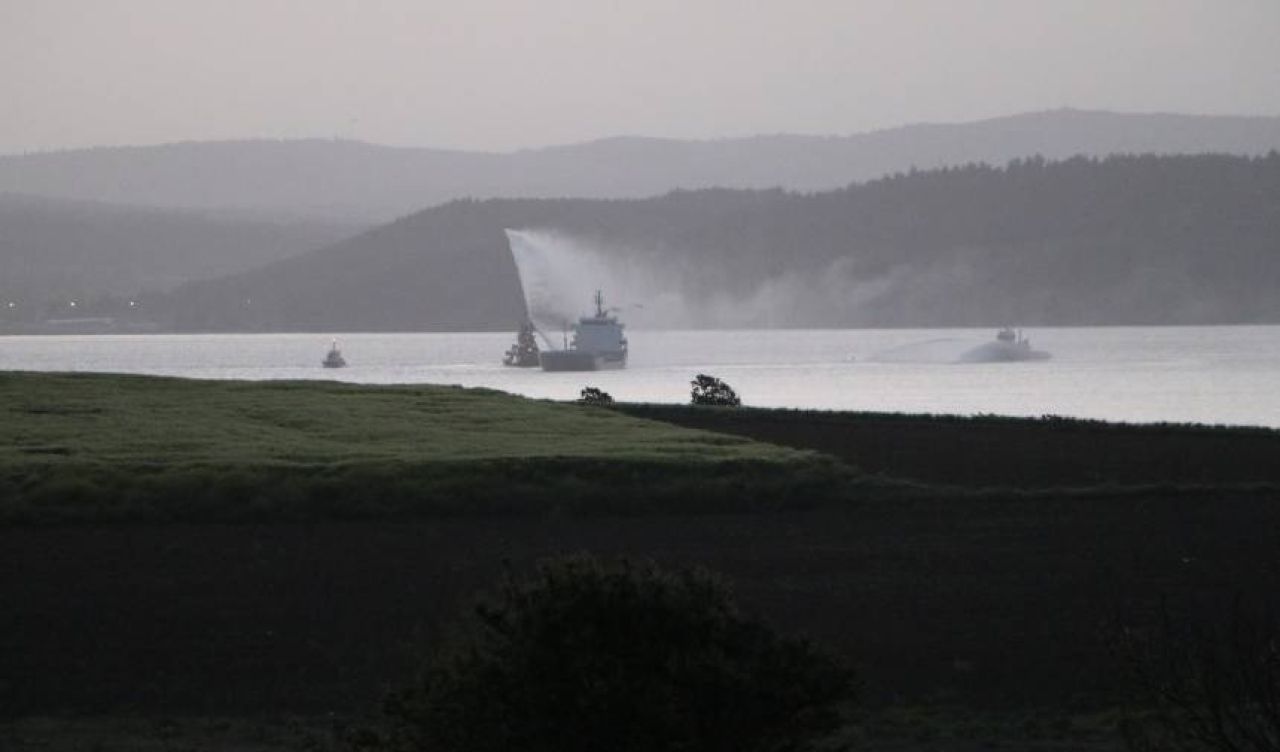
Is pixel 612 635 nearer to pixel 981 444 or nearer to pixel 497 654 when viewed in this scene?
pixel 497 654

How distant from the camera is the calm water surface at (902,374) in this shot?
70.1 metres

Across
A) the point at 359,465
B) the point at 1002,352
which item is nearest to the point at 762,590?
the point at 359,465

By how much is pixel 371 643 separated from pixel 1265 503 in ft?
36.7

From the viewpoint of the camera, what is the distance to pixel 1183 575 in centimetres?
1758

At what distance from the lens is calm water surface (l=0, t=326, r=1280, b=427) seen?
70125 millimetres

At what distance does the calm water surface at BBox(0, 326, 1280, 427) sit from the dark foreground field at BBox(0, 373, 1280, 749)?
121 ft

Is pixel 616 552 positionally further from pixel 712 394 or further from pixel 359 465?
pixel 712 394

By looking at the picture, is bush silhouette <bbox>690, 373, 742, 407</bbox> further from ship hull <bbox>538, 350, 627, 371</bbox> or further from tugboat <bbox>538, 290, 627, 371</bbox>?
ship hull <bbox>538, 350, 627, 371</bbox>

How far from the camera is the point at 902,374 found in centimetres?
10506

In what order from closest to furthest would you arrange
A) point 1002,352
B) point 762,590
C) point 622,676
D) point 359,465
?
point 622,676 < point 762,590 < point 359,465 < point 1002,352

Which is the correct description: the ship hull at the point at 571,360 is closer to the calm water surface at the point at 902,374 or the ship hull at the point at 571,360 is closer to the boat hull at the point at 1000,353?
the calm water surface at the point at 902,374

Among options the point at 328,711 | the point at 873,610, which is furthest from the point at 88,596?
the point at 873,610

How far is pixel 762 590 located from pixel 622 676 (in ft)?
29.7

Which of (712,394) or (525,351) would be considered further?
(525,351)
